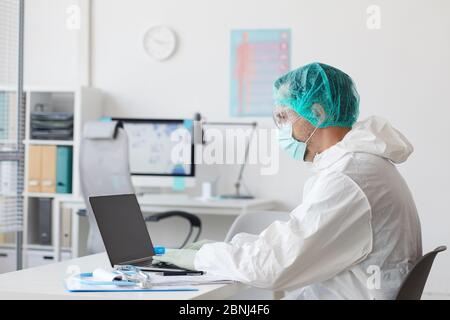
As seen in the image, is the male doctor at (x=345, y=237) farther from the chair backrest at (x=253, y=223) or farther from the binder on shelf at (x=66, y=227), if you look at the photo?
the binder on shelf at (x=66, y=227)

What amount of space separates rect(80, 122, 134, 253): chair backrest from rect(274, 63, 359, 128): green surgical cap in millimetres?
1968

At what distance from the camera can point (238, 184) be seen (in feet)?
15.9

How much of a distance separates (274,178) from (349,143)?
9.55 ft

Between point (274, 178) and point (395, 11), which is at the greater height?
point (395, 11)

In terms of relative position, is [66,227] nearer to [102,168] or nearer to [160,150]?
[160,150]

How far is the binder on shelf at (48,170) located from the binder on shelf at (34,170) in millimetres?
25

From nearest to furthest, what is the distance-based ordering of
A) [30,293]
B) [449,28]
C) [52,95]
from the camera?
1. [30,293]
2. [449,28]
3. [52,95]

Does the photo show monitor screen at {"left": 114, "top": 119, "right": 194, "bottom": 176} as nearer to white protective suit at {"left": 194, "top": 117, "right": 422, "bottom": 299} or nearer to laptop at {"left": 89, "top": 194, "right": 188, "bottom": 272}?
laptop at {"left": 89, "top": 194, "right": 188, "bottom": 272}

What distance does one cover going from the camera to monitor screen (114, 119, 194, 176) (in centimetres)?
479

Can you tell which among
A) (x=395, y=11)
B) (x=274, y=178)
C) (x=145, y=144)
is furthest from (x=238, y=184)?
(x=395, y=11)

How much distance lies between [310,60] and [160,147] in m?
1.08

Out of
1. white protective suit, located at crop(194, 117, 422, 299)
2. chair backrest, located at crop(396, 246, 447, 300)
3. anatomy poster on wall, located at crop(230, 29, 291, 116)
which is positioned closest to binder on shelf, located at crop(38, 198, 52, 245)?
anatomy poster on wall, located at crop(230, 29, 291, 116)

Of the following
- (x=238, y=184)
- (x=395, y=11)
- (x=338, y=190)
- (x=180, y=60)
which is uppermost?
(x=395, y=11)
